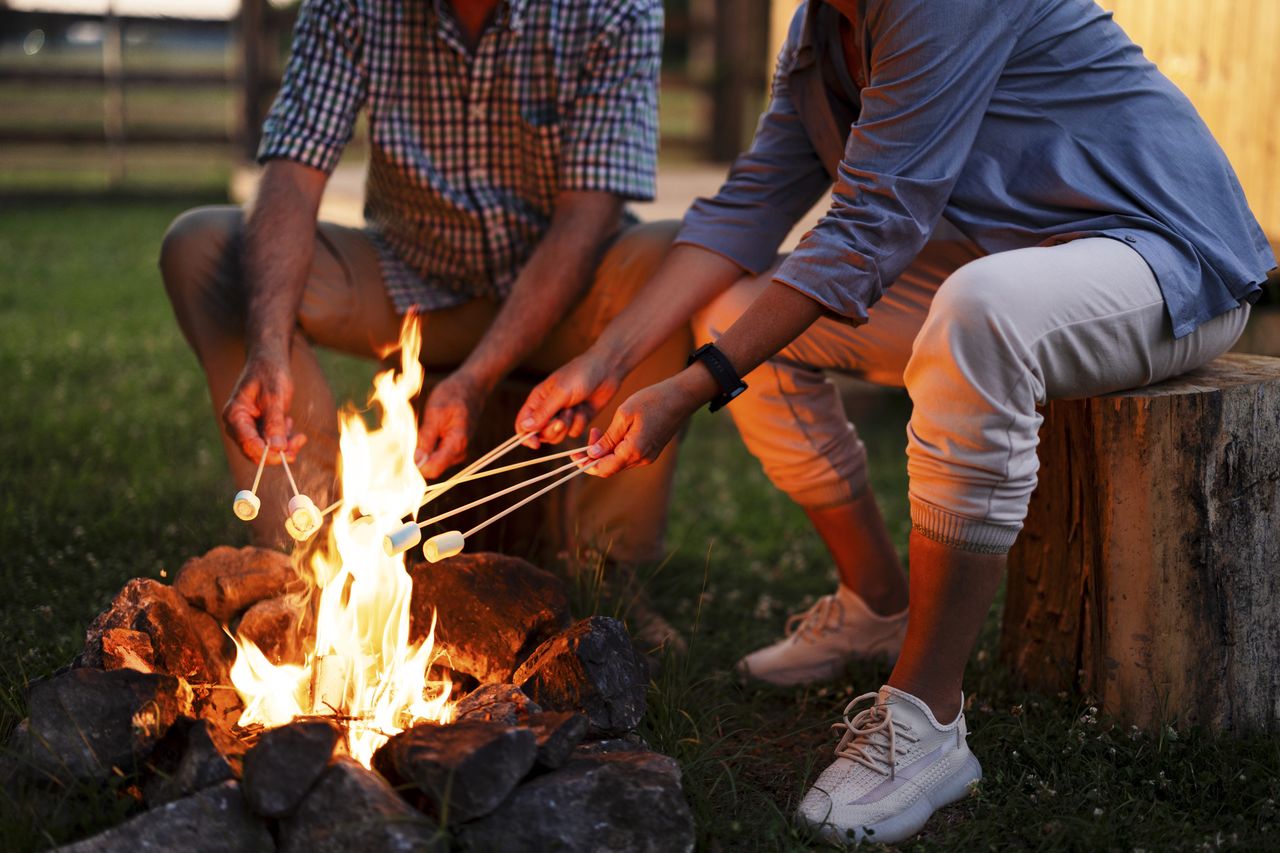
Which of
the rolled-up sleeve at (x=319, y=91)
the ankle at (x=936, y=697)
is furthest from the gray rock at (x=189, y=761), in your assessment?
the rolled-up sleeve at (x=319, y=91)

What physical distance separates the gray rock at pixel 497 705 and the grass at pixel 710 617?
0.30m

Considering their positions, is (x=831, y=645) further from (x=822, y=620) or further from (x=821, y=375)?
(x=821, y=375)

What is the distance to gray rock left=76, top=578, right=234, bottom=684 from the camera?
187cm

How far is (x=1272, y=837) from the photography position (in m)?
1.86

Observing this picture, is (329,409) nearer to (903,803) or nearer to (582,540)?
(582,540)

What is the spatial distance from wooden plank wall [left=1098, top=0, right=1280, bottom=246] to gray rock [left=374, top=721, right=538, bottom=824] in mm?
3962

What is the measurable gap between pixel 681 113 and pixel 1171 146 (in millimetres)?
17503

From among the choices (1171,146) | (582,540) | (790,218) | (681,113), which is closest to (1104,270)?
(1171,146)

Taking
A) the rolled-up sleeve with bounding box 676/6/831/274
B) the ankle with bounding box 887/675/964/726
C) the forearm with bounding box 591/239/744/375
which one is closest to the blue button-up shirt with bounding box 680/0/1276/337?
the rolled-up sleeve with bounding box 676/6/831/274

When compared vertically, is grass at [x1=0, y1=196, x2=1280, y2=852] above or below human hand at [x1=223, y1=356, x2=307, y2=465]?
below

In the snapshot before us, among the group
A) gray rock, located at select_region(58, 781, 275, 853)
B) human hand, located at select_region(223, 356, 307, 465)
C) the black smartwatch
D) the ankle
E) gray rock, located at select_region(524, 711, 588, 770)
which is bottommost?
the ankle

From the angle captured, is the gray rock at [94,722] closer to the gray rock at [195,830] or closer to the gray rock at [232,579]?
the gray rock at [195,830]

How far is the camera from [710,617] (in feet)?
9.70

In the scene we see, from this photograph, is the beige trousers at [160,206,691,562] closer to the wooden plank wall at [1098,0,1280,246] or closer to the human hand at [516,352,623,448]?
the human hand at [516,352,623,448]
